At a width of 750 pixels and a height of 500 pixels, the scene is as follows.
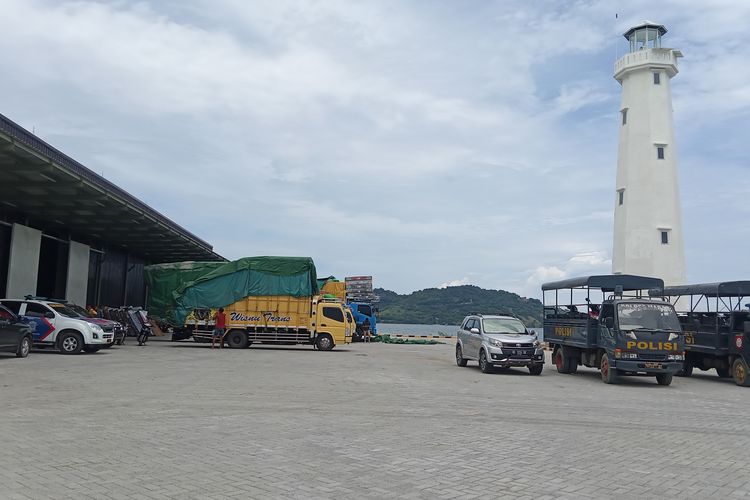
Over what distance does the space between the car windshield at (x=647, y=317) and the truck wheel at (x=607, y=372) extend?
1100 millimetres

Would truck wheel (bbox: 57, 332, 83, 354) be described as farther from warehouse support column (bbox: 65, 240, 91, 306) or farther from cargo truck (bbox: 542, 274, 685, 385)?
cargo truck (bbox: 542, 274, 685, 385)

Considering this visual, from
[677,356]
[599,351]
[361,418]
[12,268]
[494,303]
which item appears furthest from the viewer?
[494,303]

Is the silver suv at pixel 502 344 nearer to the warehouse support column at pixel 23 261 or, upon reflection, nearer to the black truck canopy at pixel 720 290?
the black truck canopy at pixel 720 290

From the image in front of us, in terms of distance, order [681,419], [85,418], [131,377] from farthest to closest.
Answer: [131,377] < [681,419] < [85,418]

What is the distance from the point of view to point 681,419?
37.0 ft

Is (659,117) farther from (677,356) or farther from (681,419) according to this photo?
(681,419)

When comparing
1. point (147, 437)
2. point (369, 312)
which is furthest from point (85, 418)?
point (369, 312)

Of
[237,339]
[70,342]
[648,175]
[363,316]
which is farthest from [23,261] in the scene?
[648,175]

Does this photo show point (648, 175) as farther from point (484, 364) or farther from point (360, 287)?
point (360, 287)

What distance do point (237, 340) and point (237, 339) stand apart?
44 millimetres

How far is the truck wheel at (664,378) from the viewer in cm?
1784

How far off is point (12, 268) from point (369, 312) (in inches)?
914

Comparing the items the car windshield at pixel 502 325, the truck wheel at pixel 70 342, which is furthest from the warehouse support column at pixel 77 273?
the car windshield at pixel 502 325

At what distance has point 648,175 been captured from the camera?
3766 centimetres
